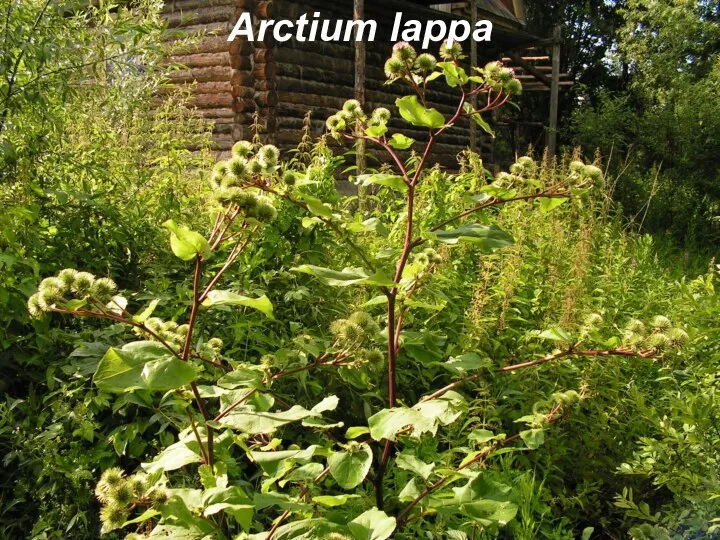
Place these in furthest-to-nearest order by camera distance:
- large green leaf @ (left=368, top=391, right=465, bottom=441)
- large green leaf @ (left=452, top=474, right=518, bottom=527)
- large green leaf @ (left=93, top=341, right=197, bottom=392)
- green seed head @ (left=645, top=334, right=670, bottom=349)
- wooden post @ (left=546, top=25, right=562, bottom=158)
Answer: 1. wooden post @ (left=546, top=25, right=562, bottom=158)
2. green seed head @ (left=645, top=334, right=670, bottom=349)
3. large green leaf @ (left=452, top=474, right=518, bottom=527)
4. large green leaf @ (left=368, top=391, right=465, bottom=441)
5. large green leaf @ (left=93, top=341, right=197, bottom=392)

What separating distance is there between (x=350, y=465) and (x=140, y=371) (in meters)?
0.47

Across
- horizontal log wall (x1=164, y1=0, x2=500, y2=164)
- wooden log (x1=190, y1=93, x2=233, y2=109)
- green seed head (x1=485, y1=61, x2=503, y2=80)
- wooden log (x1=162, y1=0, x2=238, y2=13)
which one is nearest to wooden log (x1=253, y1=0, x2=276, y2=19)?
horizontal log wall (x1=164, y1=0, x2=500, y2=164)

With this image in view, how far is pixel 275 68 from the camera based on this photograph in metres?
10.1

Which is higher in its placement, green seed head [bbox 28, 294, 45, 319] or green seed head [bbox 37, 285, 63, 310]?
green seed head [bbox 37, 285, 63, 310]

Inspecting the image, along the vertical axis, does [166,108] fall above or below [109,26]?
below

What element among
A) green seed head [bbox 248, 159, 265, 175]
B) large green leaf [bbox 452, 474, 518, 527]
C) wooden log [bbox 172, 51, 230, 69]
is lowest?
large green leaf [bbox 452, 474, 518, 527]

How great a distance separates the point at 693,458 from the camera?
8.84ft

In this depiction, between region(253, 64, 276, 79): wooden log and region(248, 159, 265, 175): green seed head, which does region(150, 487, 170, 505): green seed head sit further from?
region(253, 64, 276, 79): wooden log

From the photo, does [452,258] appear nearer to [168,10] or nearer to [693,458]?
[693,458]

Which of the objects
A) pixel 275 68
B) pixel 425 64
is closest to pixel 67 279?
pixel 425 64

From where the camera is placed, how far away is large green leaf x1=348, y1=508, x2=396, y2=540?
144 centimetres

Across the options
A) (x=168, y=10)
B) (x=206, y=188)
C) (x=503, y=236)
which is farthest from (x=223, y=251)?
(x=168, y=10)

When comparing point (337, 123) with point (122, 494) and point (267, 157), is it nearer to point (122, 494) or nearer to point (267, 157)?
point (267, 157)

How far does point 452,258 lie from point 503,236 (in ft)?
7.04
